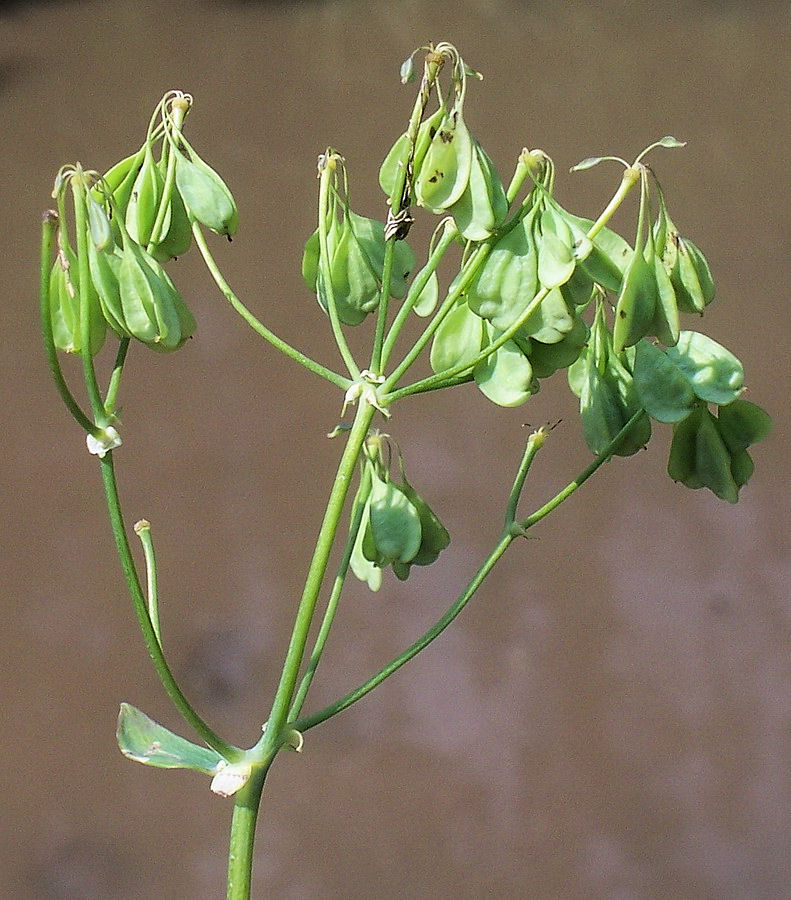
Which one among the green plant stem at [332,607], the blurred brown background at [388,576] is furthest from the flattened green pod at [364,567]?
the blurred brown background at [388,576]

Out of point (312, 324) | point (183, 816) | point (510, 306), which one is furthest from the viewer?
point (312, 324)

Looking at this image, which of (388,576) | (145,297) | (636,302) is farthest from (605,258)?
(388,576)

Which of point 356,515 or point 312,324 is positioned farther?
point 312,324

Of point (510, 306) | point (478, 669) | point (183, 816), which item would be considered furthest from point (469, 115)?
point (510, 306)

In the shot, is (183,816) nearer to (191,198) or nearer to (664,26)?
(191,198)

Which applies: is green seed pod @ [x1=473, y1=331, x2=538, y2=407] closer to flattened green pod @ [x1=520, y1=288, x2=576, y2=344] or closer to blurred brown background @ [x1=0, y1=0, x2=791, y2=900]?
flattened green pod @ [x1=520, y1=288, x2=576, y2=344]

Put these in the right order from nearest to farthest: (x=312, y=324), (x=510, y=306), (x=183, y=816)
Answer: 1. (x=510, y=306)
2. (x=183, y=816)
3. (x=312, y=324)
